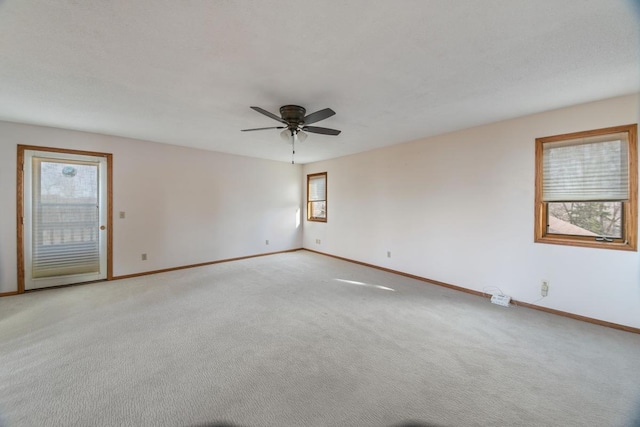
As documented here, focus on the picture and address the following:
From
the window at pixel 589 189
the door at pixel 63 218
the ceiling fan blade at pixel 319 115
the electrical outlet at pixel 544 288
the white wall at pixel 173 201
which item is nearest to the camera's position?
the ceiling fan blade at pixel 319 115

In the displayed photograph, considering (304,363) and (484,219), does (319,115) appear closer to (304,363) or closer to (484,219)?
(304,363)

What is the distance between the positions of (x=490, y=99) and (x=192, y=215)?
531cm

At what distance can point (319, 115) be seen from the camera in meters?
2.64

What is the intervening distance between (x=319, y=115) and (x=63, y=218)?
4400 millimetres

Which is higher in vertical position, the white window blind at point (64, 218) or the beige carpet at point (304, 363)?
the white window blind at point (64, 218)

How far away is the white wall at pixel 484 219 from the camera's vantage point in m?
2.76

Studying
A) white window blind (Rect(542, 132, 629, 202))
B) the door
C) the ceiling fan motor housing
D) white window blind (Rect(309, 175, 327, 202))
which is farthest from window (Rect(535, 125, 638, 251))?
the door

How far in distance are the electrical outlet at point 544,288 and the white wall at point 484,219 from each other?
5 centimetres

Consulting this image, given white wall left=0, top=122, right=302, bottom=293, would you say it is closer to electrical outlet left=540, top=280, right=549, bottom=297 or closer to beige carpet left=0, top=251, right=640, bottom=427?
beige carpet left=0, top=251, right=640, bottom=427

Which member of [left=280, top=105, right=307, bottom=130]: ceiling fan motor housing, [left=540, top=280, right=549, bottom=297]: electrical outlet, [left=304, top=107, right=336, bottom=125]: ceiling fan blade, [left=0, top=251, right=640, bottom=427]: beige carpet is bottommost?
[left=0, top=251, right=640, bottom=427]: beige carpet

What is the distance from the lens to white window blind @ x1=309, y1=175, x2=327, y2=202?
21.4 ft

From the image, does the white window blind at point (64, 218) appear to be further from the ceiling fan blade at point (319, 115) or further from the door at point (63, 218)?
the ceiling fan blade at point (319, 115)

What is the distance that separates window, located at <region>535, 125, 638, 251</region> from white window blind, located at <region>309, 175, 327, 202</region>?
14.1 ft

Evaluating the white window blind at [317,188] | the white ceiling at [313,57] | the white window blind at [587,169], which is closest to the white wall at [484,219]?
the white window blind at [587,169]
